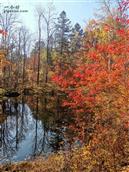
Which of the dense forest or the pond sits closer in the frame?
the dense forest

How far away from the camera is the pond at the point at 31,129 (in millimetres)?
16136

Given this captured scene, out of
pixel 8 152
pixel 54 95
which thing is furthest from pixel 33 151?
pixel 54 95

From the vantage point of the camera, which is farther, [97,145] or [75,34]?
[75,34]

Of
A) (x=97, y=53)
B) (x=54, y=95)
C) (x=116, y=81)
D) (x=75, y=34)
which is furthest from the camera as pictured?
(x=75, y=34)

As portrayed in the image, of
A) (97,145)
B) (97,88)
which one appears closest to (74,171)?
(97,145)

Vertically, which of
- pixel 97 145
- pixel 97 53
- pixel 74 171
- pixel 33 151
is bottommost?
pixel 33 151

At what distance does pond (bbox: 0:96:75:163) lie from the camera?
52.9 feet

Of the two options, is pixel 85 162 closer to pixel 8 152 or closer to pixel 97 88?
pixel 8 152

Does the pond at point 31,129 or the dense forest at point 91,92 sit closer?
the dense forest at point 91,92

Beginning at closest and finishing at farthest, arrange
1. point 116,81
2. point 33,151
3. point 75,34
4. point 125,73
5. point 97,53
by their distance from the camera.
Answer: point 125,73, point 33,151, point 116,81, point 97,53, point 75,34

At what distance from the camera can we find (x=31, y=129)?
21797 millimetres

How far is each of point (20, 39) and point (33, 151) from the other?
156 feet

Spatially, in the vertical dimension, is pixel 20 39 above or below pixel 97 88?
above

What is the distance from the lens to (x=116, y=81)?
715 inches
